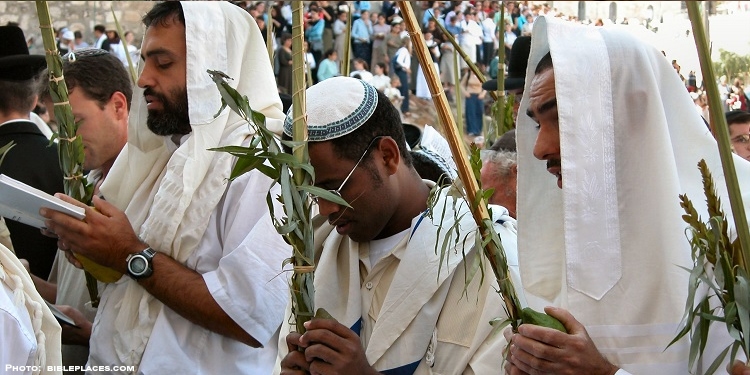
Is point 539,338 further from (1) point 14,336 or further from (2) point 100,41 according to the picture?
(2) point 100,41

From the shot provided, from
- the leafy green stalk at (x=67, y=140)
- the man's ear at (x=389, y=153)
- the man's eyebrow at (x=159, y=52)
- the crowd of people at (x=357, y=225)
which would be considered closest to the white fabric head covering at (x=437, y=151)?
the crowd of people at (x=357, y=225)

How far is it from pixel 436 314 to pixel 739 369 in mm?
914

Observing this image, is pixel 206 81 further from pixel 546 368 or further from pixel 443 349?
pixel 546 368

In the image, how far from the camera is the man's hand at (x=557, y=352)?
6.45 ft

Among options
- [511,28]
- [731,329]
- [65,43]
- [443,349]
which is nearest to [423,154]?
[443,349]

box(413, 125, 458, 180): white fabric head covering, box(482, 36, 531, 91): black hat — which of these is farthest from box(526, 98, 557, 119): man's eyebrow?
box(482, 36, 531, 91): black hat

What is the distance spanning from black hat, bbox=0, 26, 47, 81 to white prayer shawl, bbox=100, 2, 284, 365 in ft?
3.57

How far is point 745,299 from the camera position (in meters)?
1.72

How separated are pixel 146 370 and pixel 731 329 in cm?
192

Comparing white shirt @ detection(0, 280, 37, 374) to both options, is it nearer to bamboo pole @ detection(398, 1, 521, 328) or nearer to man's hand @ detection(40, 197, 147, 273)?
man's hand @ detection(40, 197, 147, 273)

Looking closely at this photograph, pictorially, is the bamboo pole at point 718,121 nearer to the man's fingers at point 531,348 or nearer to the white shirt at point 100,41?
the man's fingers at point 531,348

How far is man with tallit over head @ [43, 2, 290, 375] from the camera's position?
3080mm

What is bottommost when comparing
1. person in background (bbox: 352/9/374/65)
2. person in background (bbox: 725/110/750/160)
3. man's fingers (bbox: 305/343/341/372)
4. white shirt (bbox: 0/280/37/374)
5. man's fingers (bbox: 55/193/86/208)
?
person in background (bbox: 352/9/374/65)

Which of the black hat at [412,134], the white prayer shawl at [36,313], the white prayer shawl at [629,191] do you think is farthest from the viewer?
the black hat at [412,134]
